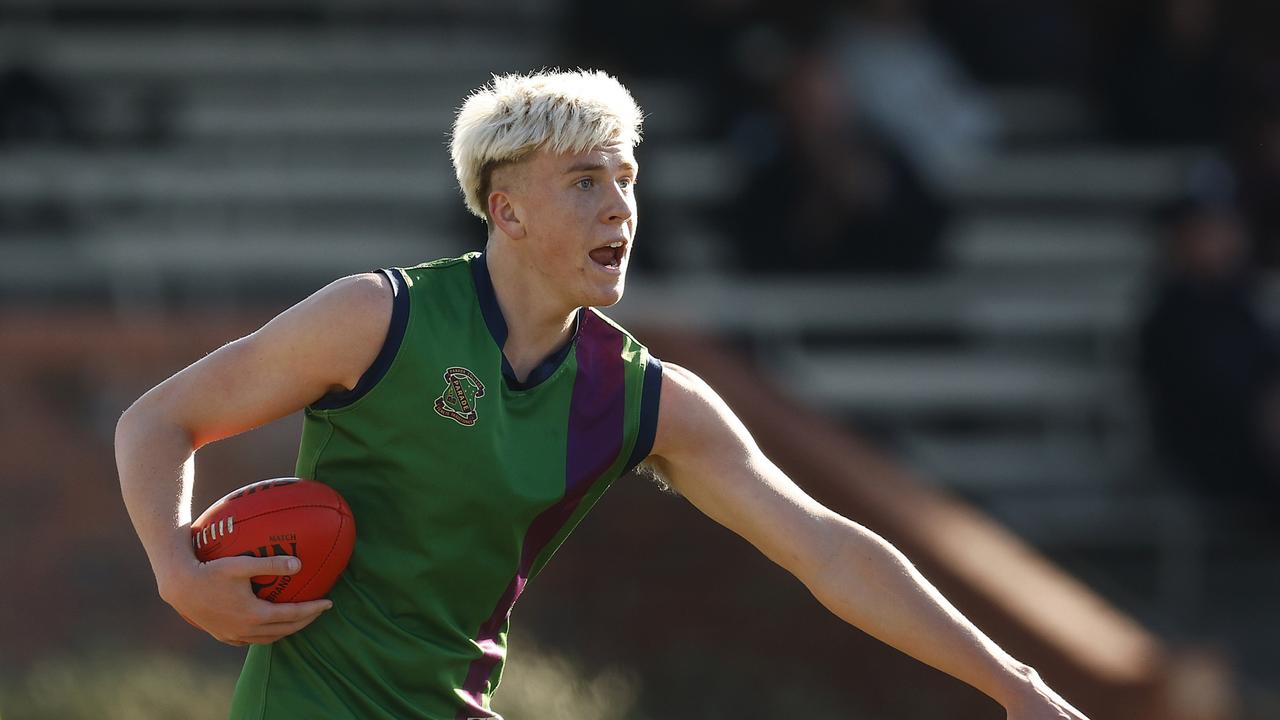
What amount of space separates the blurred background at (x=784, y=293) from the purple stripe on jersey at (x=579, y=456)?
9.45 feet

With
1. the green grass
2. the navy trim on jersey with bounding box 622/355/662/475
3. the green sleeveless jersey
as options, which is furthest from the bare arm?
the green grass

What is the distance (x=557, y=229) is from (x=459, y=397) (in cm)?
40

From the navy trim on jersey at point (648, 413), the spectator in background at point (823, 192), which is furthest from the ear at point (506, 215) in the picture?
the spectator in background at point (823, 192)

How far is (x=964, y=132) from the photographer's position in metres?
11.0

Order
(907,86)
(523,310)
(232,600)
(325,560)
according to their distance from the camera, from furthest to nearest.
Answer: (907,86) → (523,310) → (325,560) → (232,600)

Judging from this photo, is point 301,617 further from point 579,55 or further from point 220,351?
point 579,55

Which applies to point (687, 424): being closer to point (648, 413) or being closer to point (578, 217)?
point (648, 413)

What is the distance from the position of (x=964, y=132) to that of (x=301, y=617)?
8.06m

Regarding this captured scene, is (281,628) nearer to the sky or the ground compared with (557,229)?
nearer to the ground

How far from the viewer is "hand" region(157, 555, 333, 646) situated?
3529mm

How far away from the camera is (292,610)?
11.9ft

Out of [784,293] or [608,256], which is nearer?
[608,256]

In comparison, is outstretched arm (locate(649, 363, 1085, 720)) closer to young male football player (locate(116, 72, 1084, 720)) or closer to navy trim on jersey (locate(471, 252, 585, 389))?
young male football player (locate(116, 72, 1084, 720))

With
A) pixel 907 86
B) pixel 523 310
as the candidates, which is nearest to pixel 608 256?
pixel 523 310
